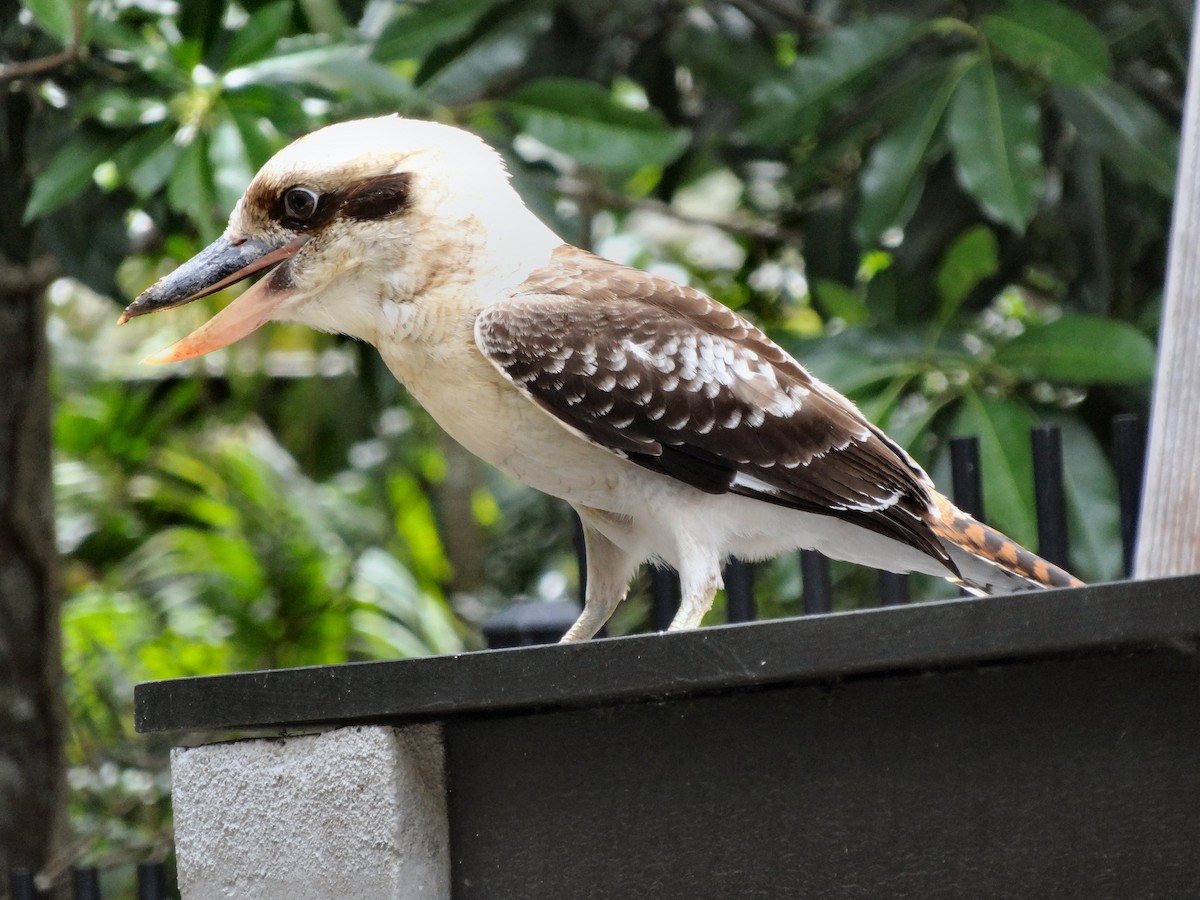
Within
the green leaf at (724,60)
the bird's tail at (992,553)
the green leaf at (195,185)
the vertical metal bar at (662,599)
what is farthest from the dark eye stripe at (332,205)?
the green leaf at (724,60)

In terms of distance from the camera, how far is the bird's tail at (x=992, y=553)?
214cm

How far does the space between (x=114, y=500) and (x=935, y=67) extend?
4.90 meters

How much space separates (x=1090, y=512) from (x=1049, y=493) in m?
0.75

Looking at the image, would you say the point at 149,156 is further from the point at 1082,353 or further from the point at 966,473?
the point at 1082,353

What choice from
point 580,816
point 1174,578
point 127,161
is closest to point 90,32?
point 127,161

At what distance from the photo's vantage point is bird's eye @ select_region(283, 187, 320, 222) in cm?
194

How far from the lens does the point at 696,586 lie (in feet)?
6.29

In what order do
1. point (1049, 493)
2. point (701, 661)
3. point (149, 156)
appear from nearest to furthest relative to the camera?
point (701, 661) < point (1049, 493) < point (149, 156)

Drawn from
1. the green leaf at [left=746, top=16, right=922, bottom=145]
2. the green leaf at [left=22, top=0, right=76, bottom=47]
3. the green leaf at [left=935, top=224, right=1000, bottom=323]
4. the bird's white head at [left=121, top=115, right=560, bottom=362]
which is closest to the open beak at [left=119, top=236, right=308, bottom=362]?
the bird's white head at [left=121, top=115, right=560, bottom=362]

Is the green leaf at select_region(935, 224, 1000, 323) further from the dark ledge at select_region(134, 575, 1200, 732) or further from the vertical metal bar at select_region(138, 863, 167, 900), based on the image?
the vertical metal bar at select_region(138, 863, 167, 900)

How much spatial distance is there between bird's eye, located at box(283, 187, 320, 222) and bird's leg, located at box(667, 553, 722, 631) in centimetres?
69

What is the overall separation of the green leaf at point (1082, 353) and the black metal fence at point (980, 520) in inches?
15.6

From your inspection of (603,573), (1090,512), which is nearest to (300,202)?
(603,573)

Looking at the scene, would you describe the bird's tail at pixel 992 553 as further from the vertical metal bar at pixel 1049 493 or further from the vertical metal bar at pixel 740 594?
the vertical metal bar at pixel 740 594
